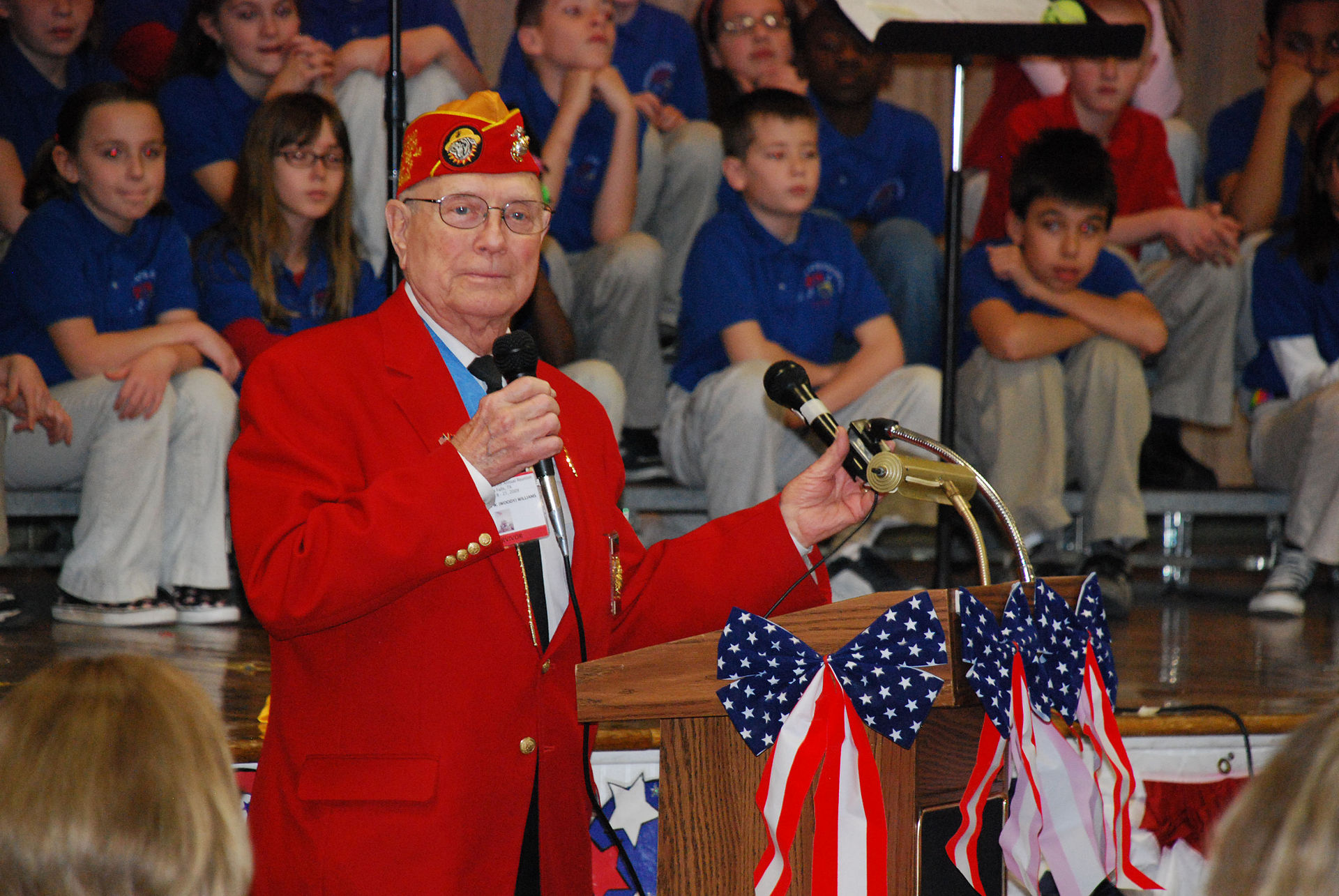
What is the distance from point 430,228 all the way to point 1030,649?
921 millimetres

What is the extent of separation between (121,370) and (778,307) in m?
1.93

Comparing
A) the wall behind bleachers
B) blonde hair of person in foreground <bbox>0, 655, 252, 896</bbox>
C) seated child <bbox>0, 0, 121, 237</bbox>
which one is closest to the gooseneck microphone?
blonde hair of person in foreground <bbox>0, 655, 252, 896</bbox>

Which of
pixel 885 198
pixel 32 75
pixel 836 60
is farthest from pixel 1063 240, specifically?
pixel 32 75

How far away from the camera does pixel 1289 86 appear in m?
5.09

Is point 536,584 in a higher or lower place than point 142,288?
lower

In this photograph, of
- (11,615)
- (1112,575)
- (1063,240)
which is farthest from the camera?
(1063,240)

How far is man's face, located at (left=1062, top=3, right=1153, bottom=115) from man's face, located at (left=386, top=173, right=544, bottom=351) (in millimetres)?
3629

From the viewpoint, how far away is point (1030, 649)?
1546 mm

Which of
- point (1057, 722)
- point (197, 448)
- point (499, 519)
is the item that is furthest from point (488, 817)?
point (197, 448)

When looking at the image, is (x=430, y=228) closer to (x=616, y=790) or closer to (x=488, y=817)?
(x=488, y=817)

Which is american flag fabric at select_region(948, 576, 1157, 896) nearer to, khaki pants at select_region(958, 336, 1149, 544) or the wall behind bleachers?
khaki pants at select_region(958, 336, 1149, 544)

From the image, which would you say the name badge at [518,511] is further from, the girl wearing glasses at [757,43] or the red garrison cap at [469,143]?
the girl wearing glasses at [757,43]

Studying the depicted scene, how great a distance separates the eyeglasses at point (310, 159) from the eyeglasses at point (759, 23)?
156 cm

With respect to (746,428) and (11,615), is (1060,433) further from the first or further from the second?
(11,615)
